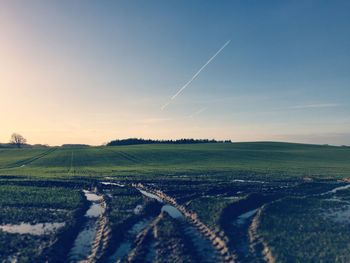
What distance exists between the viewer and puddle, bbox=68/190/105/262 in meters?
20.3

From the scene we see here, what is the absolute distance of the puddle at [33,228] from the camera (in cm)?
2469

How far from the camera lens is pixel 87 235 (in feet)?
79.2

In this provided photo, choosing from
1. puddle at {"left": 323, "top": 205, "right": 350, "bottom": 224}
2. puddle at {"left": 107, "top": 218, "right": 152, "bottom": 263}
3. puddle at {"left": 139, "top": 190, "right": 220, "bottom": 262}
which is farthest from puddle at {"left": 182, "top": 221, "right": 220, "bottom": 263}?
puddle at {"left": 323, "top": 205, "right": 350, "bottom": 224}

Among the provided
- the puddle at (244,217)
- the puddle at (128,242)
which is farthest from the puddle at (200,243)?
the puddle at (244,217)

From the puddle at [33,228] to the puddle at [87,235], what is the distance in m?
2.29

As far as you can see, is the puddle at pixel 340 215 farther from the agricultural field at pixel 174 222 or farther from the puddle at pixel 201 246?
the puddle at pixel 201 246

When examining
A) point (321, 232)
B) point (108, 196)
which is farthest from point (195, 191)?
point (321, 232)

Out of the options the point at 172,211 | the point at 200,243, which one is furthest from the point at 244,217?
the point at 200,243

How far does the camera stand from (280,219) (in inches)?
1089

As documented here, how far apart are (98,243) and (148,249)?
3672 mm

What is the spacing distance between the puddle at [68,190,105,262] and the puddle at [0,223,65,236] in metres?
2.29

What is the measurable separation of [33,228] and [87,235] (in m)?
5.01

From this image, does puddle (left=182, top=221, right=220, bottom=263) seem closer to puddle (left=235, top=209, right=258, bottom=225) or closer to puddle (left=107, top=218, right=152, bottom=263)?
puddle (left=107, top=218, right=152, bottom=263)

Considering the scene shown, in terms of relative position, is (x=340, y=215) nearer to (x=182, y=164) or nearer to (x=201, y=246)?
(x=201, y=246)
